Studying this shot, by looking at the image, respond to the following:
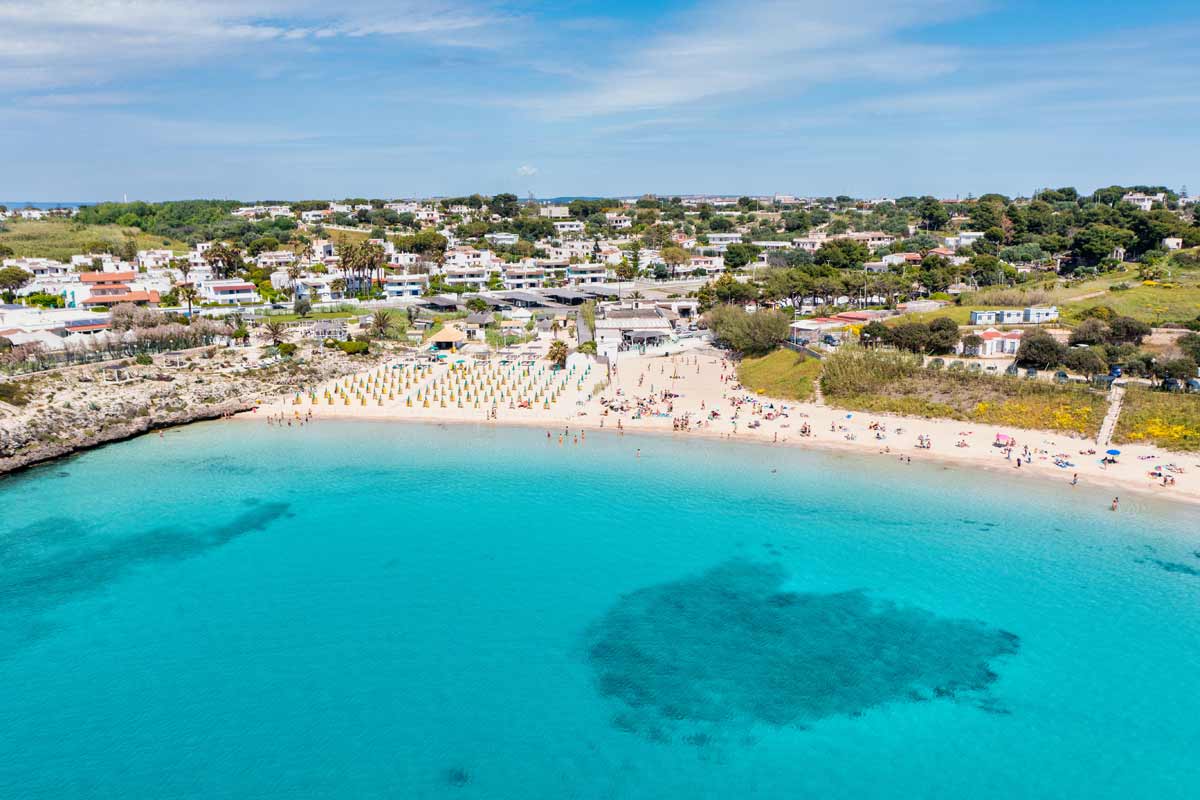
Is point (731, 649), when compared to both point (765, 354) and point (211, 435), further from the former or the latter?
point (765, 354)

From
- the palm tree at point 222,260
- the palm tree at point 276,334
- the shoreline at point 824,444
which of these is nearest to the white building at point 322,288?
the palm tree at point 222,260

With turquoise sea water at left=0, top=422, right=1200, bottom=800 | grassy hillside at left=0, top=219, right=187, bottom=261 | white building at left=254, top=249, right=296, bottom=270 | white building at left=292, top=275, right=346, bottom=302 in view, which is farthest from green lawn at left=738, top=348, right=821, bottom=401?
grassy hillside at left=0, top=219, right=187, bottom=261

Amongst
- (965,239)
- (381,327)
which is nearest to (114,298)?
(381,327)

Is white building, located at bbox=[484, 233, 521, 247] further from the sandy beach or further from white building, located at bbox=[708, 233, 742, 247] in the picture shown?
the sandy beach

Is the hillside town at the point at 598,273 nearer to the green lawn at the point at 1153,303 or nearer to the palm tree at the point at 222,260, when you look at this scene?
the palm tree at the point at 222,260

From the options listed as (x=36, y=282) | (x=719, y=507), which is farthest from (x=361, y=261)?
(x=719, y=507)

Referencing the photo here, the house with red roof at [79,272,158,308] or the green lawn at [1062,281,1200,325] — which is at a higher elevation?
the green lawn at [1062,281,1200,325]

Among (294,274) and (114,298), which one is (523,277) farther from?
(114,298)
